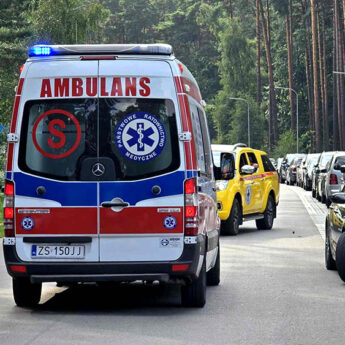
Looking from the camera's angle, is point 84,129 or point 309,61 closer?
point 84,129

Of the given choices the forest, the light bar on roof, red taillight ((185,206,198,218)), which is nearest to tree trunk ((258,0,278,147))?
the forest

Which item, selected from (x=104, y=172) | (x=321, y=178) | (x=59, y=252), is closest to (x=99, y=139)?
(x=104, y=172)

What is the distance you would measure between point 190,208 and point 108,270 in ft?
3.08

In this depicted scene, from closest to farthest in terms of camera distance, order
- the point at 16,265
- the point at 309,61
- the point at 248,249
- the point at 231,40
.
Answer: the point at 16,265, the point at 248,249, the point at 309,61, the point at 231,40

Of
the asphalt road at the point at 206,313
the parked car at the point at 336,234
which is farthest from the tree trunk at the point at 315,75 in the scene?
the asphalt road at the point at 206,313

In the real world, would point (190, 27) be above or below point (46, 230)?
above

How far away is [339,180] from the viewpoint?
108 feet

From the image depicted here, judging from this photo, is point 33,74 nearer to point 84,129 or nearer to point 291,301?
point 84,129

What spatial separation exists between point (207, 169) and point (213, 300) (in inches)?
53.2

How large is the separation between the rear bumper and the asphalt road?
365mm

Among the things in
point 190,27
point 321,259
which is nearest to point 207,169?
point 321,259

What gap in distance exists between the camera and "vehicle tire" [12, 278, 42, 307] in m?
11.1

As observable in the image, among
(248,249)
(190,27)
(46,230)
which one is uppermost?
(190,27)

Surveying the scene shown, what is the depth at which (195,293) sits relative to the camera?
11.1 metres
